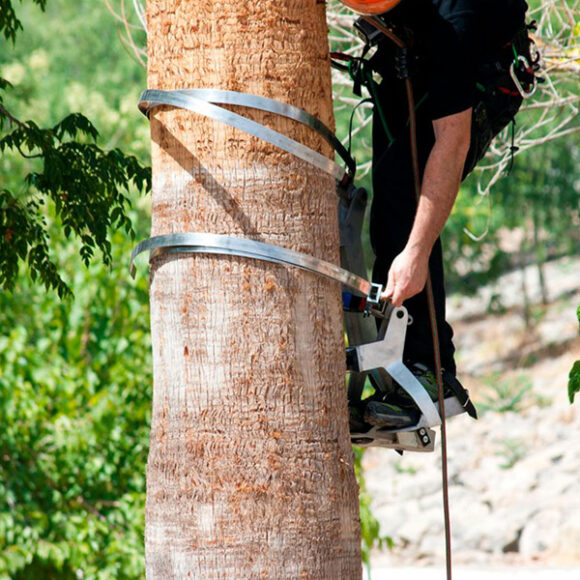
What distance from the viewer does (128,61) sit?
20.8 meters

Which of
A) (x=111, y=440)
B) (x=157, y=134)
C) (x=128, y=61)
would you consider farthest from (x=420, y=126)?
(x=128, y=61)

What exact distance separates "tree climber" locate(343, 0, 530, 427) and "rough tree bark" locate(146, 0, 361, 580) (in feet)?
1.09

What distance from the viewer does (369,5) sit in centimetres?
250

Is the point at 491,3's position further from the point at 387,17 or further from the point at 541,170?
the point at 541,170

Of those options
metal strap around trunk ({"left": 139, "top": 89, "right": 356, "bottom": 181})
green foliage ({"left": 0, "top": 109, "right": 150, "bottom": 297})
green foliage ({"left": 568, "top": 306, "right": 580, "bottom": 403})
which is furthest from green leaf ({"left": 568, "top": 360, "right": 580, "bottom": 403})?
green foliage ({"left": 0, "top": 109, "right": 150, "bottom": 297})

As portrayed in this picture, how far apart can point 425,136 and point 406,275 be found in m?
0.62

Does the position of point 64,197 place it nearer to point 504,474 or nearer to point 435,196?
point 435,196

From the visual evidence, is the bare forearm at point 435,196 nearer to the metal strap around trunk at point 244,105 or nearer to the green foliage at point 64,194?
the metal strap around trunk at point 244,105

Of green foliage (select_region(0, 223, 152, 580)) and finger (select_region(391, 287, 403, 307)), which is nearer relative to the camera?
finger (select_region(391, 287, 403, 307))

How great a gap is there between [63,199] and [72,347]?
391 cm

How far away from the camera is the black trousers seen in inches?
123

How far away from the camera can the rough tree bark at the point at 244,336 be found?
2.25 metres

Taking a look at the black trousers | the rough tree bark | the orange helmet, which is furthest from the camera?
the black trousers

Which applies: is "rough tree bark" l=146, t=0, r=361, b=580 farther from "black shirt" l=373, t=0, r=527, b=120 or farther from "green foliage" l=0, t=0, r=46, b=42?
"green foliage" l=0, t=0, r=46, b=42
